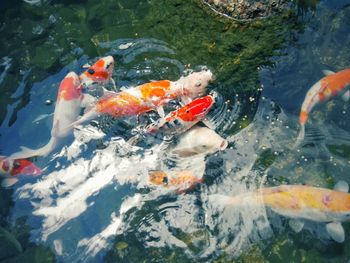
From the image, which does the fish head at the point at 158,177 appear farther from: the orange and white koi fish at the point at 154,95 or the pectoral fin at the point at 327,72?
the pectoral fin at the point at 327,72

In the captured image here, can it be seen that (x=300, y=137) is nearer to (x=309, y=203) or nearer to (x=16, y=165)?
(x=309, y=203)

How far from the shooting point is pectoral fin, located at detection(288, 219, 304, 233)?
180 inches

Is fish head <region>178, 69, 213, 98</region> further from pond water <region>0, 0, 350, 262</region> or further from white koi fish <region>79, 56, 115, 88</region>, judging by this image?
white koi fish <region>79, 56, 115, 88</region>

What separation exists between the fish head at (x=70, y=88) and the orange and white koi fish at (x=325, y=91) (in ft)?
9.86

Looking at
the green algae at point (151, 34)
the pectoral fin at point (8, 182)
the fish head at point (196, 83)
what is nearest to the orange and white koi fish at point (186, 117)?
the fish head at point (196, 83)

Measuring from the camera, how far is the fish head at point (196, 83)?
529cm

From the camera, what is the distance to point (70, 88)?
5.70 meters

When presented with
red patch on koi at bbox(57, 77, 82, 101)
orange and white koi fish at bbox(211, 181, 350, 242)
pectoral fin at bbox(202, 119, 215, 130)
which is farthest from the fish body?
red patch on koi at bbox(57, 77, 82, 101)

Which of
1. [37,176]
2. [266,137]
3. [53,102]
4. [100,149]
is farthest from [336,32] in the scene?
[37,176]

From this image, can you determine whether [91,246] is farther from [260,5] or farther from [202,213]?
[260,5]

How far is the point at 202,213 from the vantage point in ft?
15.5

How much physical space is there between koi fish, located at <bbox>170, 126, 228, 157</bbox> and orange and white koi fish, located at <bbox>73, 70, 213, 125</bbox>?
0.45m

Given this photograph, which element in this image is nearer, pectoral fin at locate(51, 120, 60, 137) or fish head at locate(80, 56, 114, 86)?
pectoral fin at locate(51, 120, 60, 137)

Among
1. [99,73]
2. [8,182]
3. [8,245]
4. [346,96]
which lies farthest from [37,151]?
[346,96]
